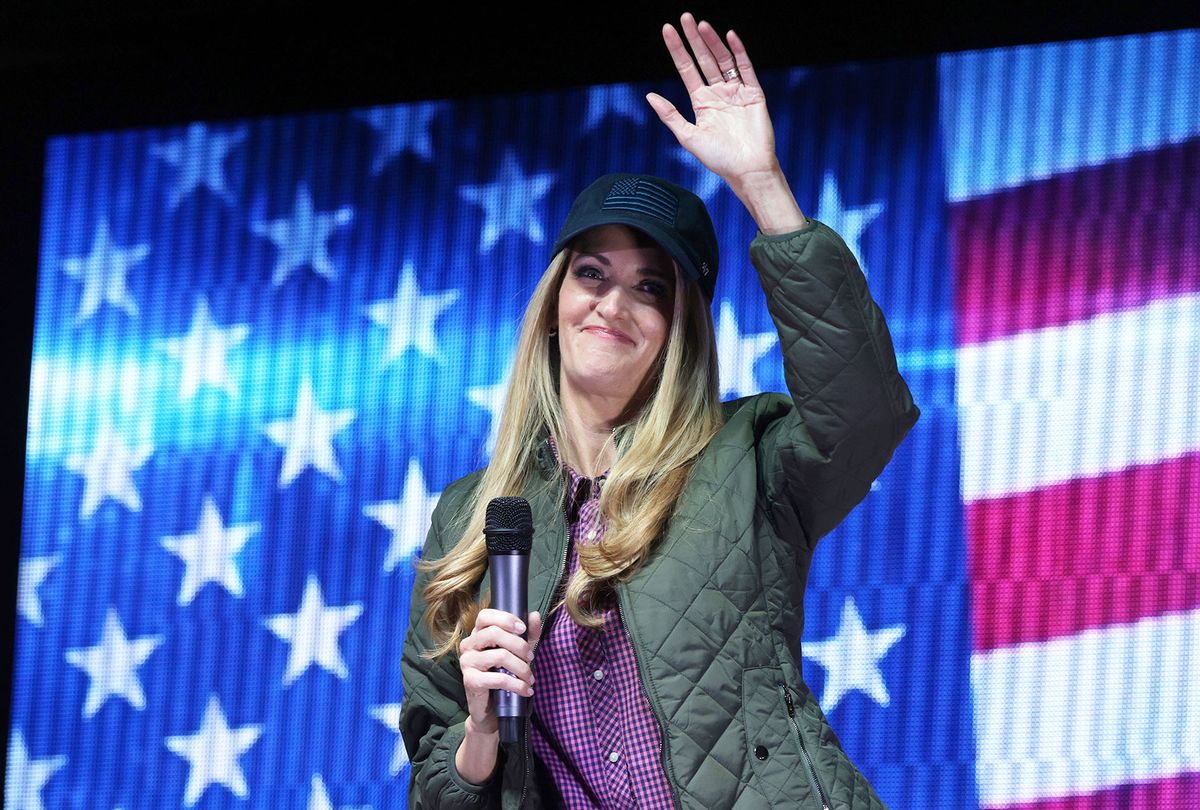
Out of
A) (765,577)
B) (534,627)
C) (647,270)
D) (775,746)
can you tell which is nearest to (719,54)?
(647,270)

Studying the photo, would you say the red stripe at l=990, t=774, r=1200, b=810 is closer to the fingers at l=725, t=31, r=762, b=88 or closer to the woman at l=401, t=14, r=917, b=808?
the woman at l=401, t=14, r=917, b=808

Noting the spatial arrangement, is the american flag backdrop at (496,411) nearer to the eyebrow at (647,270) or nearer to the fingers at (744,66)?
the eyebrow at (647,270)

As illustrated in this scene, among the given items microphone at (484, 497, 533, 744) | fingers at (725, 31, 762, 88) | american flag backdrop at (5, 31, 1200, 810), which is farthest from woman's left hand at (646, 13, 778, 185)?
american flag backdrop at (5, 31, 1200, 810)

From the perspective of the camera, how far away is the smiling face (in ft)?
6.36

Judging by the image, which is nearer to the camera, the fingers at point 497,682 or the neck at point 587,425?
the fingers at point 497,682

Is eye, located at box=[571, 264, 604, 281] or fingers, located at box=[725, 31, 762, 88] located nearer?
fingers, located at box=[725, 31, 762, 88]

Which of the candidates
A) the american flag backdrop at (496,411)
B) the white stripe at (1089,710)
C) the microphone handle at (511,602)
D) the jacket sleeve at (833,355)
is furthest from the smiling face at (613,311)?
the white stripe at (1089,710)

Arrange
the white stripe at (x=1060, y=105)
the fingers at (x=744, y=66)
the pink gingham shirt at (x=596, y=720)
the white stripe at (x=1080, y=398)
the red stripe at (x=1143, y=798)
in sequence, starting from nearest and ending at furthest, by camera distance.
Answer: the pink gingham shirt at (x=596, y=720) → the fingers at (x=744, y=66) → the red stripe at (x=1143, y=798) → the white stripe at (x=1080, y=398) → the white stripe at (x=1060, y=105)

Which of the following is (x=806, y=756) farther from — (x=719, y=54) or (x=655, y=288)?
(x=719, y=54)

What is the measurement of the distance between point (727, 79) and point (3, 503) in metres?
2.46

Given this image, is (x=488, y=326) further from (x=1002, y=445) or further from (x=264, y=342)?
(x=1002, y=445)

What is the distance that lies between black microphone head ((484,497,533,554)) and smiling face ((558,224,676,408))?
328mm

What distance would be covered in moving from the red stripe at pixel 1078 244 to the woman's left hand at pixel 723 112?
1291 mm

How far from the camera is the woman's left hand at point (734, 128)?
1.74 m
